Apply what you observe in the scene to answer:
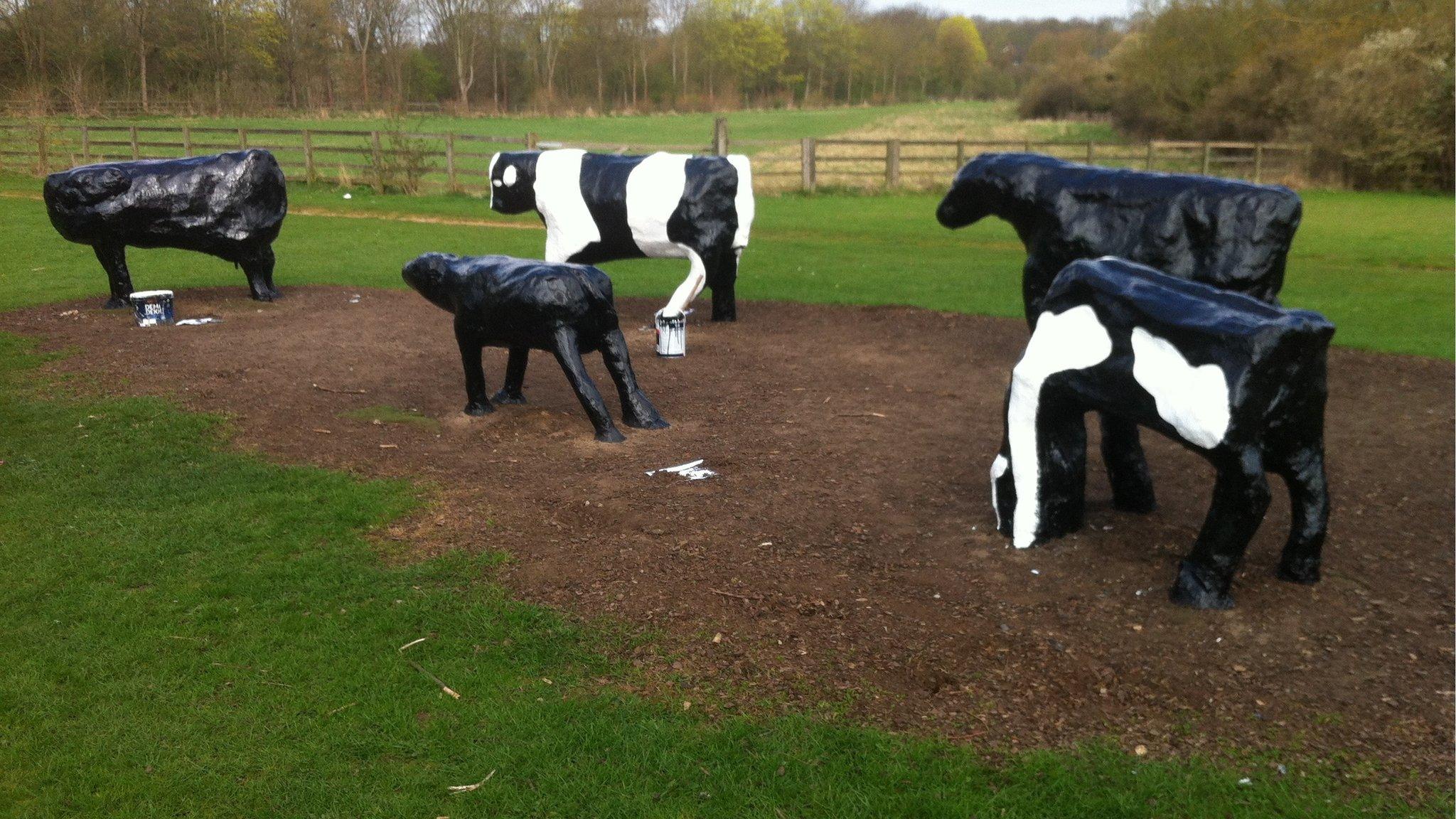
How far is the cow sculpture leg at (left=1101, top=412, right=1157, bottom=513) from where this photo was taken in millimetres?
6074

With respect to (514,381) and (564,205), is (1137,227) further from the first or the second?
(564,205)

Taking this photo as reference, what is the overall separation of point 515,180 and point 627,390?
456 cm

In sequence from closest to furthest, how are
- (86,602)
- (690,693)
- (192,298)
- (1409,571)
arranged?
(690,693) → (86,602) → (1409,571) → (192,298)

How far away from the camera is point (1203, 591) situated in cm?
495

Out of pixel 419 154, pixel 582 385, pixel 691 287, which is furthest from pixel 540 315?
pixel 419 154

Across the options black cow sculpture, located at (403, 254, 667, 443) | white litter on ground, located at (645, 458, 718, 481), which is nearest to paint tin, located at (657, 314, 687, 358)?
black cow sculpture, located at (403, 254, 667, 443)

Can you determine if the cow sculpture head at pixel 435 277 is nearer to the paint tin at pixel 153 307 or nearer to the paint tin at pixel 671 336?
the paint tin at pixel 671 336

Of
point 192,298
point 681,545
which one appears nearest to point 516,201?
point 192,298

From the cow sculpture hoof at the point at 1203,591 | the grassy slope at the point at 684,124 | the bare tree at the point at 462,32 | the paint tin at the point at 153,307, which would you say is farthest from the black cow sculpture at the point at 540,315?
the bare tree at the point at 462,32

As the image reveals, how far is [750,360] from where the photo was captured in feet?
32.4

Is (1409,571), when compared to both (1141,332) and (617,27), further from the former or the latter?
(617,27)

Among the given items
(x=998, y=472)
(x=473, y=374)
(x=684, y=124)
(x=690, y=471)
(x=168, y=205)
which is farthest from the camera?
(x=684, y=124)

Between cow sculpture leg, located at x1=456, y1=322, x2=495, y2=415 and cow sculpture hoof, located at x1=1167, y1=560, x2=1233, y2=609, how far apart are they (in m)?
4.77

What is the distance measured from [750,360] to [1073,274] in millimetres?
4960
